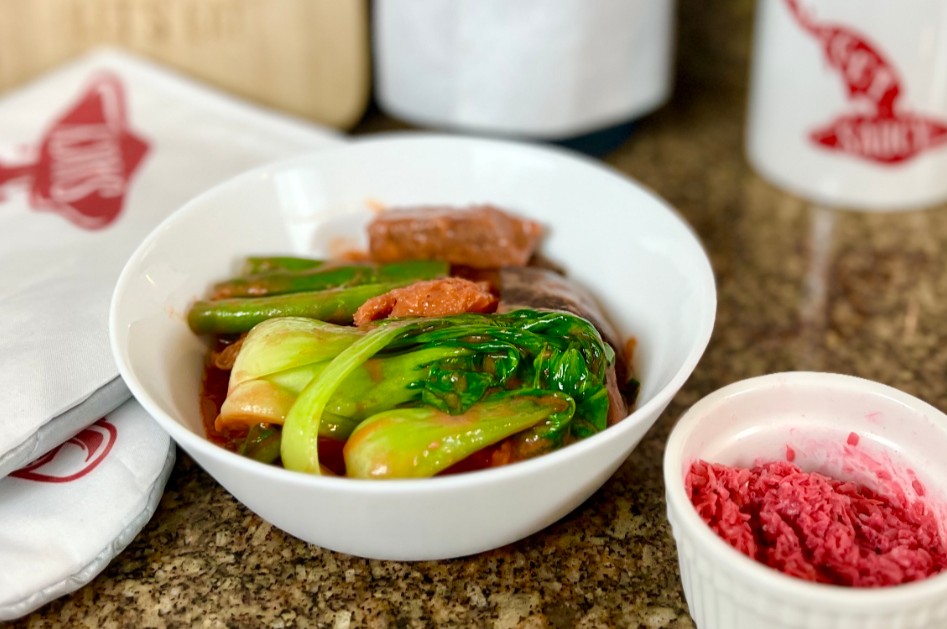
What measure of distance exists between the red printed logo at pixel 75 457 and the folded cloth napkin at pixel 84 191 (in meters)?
0.03

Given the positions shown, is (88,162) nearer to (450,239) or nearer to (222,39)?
(222,39)

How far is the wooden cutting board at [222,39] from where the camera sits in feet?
5.31

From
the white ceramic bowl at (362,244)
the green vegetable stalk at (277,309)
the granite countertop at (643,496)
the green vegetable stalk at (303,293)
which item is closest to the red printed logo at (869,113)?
the granite countertop at (643,496)

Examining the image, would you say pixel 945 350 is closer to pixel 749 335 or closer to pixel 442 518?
pixel 749 335

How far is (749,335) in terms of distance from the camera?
133 cm

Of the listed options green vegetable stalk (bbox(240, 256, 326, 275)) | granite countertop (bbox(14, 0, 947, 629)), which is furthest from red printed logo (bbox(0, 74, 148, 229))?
granite countertop (bbox(14, 0, 947, 629))

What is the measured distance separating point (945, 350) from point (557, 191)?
588 millimetres

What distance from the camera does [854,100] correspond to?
4.76 ft

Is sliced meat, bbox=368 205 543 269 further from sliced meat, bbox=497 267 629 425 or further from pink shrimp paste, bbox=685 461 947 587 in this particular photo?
pink shrimp paste, bbox=685 461 947 587

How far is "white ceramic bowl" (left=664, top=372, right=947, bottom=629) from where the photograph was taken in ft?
2.34

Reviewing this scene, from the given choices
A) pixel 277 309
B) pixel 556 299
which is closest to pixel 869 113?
pixel 556 299

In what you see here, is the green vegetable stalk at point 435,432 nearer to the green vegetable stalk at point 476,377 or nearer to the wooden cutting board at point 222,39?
the green vegetable stalk at point 476,377

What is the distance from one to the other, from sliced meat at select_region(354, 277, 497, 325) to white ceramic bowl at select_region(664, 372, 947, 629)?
0.26 metres

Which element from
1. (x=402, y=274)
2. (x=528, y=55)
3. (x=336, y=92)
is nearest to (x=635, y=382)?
(x=402, y=274)
